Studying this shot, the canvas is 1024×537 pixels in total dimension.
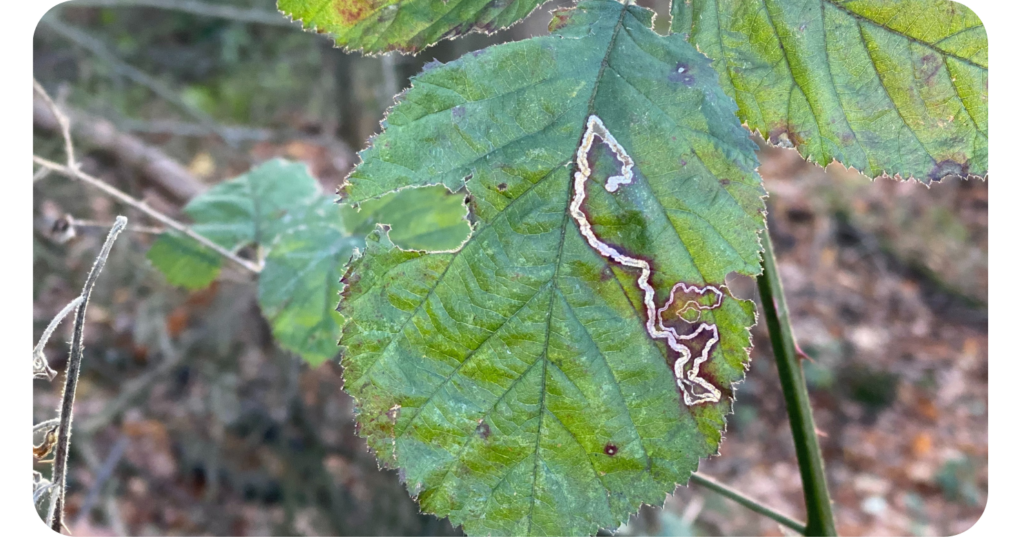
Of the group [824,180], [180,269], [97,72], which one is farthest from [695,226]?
[824,180]

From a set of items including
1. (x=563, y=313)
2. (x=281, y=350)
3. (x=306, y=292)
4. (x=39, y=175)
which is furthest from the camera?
(x=281, y=350)

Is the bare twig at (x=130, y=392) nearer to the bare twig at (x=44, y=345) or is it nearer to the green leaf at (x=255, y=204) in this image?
the green leaf at (x=255, y=204)

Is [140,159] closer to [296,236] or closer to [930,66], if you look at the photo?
[296,236]

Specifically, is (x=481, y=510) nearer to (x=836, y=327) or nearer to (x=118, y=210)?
(x=118, y=210)

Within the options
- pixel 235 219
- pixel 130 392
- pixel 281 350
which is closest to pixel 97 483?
pixel 130 392

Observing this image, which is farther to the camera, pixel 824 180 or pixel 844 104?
pixel 824 180

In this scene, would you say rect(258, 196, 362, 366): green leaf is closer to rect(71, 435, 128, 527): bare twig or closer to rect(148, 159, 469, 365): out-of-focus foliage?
rect(148, 159, 469, 365): out-of-focus foliage

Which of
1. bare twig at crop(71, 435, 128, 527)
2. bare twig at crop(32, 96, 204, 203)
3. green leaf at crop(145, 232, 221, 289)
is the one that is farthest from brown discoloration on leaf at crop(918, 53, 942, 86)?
bare twig at crop(71, 435, 128, 527)
